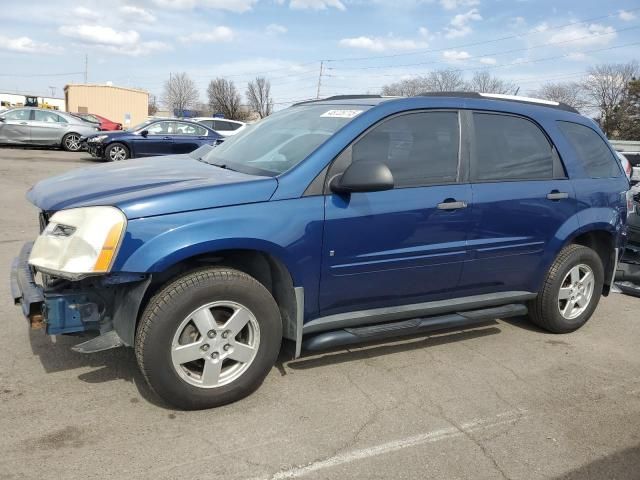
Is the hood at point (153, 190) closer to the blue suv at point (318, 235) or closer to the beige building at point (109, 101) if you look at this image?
the blue suv at point (318, 235)

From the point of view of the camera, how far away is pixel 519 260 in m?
4.27

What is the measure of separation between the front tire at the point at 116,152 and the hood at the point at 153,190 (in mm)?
12586

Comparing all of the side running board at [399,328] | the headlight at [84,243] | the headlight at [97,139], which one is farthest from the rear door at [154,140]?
the headlight at [84,243]

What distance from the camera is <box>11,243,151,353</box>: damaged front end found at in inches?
117

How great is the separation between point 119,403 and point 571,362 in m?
3.29

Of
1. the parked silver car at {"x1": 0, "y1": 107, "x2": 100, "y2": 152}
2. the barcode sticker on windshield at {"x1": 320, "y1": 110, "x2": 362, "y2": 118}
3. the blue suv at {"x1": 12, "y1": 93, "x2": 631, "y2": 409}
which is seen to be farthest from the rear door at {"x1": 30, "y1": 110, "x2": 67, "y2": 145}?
the barcode sticker on windshield at {"x1": 320, "y1": 110, "x2": 362, "y2": 118}

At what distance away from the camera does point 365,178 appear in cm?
330

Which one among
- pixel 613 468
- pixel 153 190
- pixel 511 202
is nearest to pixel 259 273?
pixel 153 190

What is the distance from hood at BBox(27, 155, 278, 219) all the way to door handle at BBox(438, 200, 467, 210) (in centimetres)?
119

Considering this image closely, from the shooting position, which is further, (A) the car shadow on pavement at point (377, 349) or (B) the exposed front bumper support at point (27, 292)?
(A) the car shadow on pavement at point (377, 349)

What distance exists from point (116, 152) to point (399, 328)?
13.8m

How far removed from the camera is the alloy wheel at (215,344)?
311 cm

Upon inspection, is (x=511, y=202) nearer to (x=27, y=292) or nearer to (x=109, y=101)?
(x=27, y=292)

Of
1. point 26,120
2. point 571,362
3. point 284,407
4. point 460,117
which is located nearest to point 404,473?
point 284,407
